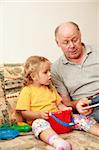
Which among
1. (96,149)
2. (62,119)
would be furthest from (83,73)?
(96,149)

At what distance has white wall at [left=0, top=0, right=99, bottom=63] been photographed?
2.19m

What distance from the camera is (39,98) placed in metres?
1.87

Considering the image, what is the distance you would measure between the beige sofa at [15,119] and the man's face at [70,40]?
1.18ft

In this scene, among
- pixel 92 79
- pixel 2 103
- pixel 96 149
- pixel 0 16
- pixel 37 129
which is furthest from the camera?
pixel 0 16

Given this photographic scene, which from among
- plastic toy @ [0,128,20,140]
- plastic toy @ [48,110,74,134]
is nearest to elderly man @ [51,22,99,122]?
plastic toy @ [48,110,74,134]

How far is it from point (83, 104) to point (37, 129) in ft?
1.17

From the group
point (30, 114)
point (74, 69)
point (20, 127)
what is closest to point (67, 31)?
point (74, 69)

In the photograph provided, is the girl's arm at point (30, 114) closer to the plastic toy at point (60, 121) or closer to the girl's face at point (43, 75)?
the plastic toy at point (60, 121)

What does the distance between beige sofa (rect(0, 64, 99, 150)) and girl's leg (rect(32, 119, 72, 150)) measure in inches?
1.2

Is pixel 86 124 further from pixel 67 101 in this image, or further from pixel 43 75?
pixel 43 75

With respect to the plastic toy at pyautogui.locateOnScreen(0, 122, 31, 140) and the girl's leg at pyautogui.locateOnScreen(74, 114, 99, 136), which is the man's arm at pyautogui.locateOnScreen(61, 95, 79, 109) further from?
the plastic toy at pyautogui.locateOnScreen(0, 122, 31, 140)

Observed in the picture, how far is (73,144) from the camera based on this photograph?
1459mm

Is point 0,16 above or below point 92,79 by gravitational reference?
above

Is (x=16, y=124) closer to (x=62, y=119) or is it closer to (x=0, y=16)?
(x=62, y=119)
